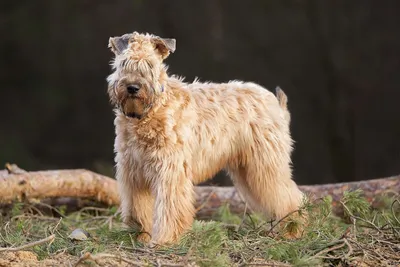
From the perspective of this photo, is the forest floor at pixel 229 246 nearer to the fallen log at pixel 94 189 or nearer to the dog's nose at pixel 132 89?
the fallen log at pixel 94 189

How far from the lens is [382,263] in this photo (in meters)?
5.17

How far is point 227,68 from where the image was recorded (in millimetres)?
11938

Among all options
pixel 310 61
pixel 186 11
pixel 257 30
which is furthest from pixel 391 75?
pixel 186 11

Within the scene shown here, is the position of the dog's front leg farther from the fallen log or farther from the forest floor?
the fallen log

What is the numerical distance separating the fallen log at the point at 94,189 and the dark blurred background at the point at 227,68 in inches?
141

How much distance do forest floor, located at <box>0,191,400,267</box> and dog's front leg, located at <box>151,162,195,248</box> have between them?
0.20m

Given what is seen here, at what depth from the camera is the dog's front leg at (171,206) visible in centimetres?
576

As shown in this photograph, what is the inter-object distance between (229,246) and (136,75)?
1.30m

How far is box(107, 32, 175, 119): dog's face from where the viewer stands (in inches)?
220

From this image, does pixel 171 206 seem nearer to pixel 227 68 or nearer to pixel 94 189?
pixel 94 189

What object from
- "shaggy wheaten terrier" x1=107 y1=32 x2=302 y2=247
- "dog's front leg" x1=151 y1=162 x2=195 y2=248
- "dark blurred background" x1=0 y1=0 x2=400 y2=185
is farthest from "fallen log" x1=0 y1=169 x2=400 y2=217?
"dark blurred background" x1=0 y1=0 x2=400 y2=185

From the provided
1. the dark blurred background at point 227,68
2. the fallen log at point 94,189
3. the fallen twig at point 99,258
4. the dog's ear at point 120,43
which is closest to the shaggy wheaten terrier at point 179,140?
the dog's ear at point 120,43

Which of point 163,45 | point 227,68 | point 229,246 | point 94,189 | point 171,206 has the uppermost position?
point 163,45

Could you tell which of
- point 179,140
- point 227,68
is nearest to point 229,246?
point 179,140
